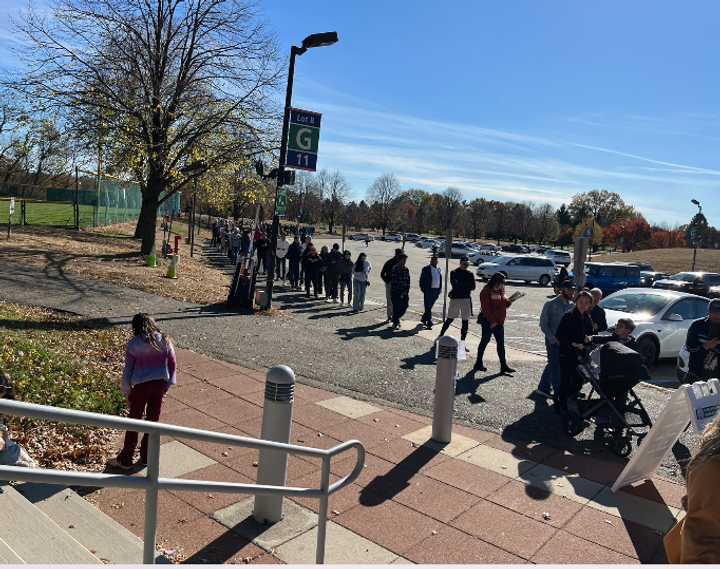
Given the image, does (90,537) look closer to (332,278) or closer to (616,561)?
(616,561)

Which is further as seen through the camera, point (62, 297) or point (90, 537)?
point (62, 297)

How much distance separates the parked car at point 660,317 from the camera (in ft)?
38.5

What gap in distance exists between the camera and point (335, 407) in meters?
7.60

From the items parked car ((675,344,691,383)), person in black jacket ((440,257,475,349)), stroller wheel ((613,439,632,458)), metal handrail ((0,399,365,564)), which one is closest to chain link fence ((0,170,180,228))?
person in black jacket ((440,257,475,349))

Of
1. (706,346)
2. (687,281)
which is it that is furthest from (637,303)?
(687,281)

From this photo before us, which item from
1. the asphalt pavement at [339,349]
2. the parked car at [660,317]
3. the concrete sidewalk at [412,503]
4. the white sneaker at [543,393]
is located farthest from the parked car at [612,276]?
the concrete sidewalk at [412,503]

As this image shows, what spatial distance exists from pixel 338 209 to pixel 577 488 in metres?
120

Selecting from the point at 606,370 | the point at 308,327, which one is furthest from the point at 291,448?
the point at 308,327

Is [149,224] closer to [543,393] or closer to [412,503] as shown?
[543,393]

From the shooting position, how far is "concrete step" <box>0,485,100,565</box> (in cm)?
345

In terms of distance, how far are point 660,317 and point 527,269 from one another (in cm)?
2303

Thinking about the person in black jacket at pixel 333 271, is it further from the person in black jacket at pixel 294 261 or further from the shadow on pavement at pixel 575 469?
the shadow on pavement at pixel 575 469

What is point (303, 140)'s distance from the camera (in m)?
13.9

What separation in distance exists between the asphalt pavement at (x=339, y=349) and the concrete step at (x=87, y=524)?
4.37 meters
